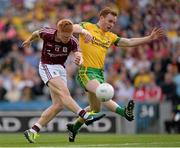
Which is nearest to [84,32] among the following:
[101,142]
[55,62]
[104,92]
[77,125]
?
[55,62]

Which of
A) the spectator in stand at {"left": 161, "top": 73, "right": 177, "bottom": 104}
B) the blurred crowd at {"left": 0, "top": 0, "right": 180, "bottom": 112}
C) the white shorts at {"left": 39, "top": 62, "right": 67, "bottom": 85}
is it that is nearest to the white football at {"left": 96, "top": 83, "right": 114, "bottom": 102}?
the white shorts at {"left": 39, "top": 62, "right": 67, "bottom": 85}

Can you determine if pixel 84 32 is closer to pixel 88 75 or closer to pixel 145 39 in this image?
pixel 88 75

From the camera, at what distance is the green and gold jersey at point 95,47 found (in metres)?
16.2

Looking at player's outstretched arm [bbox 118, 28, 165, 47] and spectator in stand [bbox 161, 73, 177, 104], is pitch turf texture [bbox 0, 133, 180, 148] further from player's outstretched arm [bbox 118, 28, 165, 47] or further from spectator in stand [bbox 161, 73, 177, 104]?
spectator in stand [bbox 161, 73, 177, 104]

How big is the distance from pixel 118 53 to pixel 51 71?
33.9 feet

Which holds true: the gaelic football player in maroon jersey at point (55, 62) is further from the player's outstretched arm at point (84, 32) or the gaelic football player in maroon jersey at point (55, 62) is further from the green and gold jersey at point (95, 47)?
the green and gold jersey at point (95, 47)

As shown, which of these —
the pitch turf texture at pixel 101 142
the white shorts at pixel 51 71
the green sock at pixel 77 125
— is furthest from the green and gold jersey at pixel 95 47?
the pitch turf texture at pixel 101 142

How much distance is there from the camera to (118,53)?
25922mm

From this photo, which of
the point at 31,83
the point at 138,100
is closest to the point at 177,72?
the point at 138,100

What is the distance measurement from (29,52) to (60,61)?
11473 millimetres

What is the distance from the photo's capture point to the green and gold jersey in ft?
53.1

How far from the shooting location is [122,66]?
25.0m

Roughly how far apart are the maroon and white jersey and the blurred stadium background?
357cm

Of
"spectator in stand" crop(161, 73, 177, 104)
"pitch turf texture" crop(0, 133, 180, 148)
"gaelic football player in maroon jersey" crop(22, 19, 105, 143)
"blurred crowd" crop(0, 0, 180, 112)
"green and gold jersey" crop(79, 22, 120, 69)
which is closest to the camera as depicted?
"pitch turf texture" crop(0, 133, 180, 148)
